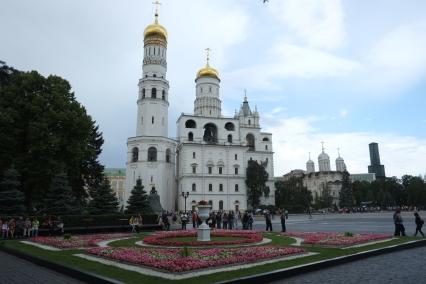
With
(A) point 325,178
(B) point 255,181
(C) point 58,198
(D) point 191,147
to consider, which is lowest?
(C) point 58,198

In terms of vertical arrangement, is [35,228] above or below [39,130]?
below

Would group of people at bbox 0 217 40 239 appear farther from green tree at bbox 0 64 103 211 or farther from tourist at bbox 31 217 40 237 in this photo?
green tree at bbox 0 64 103 211

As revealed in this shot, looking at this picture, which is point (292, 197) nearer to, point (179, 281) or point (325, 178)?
point (325, 178)

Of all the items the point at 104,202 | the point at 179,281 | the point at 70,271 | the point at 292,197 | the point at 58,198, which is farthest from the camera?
the point at 292,197

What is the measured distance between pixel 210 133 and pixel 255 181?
1400 cm

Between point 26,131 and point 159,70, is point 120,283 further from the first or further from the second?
point 159,70

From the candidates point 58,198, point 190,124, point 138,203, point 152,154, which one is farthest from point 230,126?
point 58,198

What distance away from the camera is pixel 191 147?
6431 cm

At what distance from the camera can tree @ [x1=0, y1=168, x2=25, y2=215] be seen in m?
24.9

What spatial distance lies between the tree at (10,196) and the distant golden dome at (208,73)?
2012 inches

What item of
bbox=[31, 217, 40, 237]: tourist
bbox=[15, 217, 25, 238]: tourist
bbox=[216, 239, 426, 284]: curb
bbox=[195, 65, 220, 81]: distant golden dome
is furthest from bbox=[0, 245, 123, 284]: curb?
bbox=[195, 65, 220, 81]: distant golden dome

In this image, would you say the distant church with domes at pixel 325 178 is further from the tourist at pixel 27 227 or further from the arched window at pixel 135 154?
the tourist at pixel 27 227

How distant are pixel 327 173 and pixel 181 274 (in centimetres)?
11787

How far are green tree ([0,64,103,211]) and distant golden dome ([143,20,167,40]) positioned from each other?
32189 millimetres
